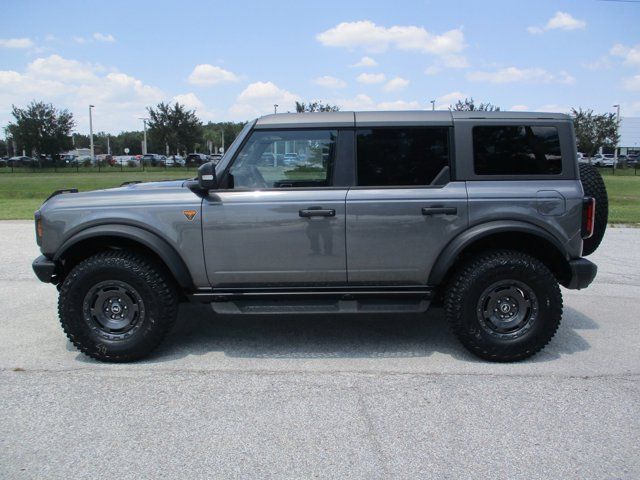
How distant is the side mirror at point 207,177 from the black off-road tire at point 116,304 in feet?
2.52

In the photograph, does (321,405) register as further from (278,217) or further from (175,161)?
(175,161)

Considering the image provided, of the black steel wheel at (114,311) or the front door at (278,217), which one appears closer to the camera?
→ the front door at (278,217)

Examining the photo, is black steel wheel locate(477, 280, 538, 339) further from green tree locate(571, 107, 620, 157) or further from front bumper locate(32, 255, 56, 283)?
green tree locate(571, 107, 620, 157)

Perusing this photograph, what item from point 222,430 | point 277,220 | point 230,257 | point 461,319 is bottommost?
point 222,430

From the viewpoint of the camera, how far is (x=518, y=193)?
14.0 feet

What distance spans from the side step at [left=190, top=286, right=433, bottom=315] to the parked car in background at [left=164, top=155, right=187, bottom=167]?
5350 centimetres

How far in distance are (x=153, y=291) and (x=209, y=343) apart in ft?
2.64

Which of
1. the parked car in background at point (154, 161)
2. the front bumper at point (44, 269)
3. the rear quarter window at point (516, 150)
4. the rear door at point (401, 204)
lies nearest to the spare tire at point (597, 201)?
the rear quarter window at point (516, 150)

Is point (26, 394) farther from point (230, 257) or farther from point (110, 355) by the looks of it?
point (230, 257)

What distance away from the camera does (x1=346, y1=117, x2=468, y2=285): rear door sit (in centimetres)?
423

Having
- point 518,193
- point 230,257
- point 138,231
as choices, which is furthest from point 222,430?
point 518,193

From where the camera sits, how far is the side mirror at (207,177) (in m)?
4.15

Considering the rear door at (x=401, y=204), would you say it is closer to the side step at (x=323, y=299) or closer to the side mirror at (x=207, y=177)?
the side step at (x=323, y=299)

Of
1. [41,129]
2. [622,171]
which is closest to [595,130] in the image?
[622,171]
